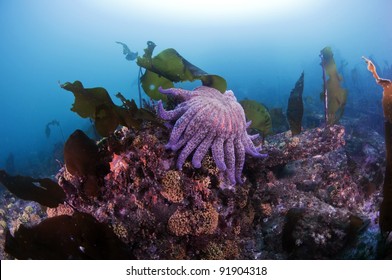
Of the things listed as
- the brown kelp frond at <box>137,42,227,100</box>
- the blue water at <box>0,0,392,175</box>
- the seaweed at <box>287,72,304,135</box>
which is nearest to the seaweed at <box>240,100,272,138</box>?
the seaweed at <box>287,72,304,135</box>

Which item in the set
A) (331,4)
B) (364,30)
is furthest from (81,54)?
(364,30)

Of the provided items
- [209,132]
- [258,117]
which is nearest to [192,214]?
[209,132]

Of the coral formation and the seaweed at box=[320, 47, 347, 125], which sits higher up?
the seaweed at box=[320, 47, 347, 125]

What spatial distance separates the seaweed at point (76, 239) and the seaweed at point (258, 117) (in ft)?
10.8

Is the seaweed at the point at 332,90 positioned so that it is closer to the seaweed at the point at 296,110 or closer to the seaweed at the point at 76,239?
the seaweed at the point at 296,110

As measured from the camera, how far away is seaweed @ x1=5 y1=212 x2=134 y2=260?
285 centimetres

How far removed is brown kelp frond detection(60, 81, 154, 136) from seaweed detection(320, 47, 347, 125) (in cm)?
417

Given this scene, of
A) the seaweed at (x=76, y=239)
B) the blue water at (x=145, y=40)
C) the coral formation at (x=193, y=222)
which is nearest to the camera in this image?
the seaweed at (x=76, y=239)

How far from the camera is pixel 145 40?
371ft

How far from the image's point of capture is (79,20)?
3967 inches

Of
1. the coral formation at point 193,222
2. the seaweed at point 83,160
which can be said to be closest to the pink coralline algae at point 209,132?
the coral formation at point 193,222

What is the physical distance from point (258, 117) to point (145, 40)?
389 ft

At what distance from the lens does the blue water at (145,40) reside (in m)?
84.8

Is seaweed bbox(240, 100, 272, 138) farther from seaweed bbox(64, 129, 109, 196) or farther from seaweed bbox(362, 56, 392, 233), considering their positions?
seaweed bbox(64, 129, 109, 196)
